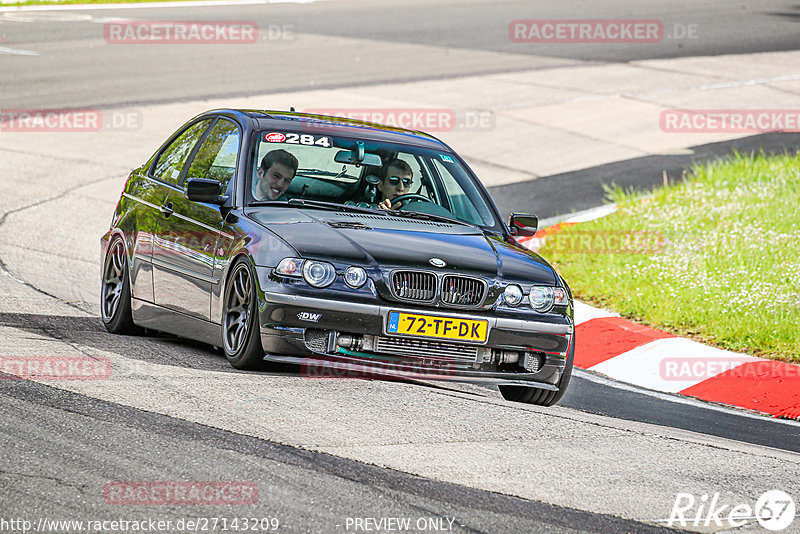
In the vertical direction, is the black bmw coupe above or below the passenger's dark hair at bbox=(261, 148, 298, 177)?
below

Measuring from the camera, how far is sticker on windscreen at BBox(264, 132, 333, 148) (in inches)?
312

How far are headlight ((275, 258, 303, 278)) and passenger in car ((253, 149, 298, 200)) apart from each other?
1.00 metres

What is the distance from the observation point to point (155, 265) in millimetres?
8188

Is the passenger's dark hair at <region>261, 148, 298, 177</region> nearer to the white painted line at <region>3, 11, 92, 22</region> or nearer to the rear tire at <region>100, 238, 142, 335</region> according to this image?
the rear tire at <region>100, 238, 142, 335</region>

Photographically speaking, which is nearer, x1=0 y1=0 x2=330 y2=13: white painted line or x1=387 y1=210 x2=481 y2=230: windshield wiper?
x1=387 y1=210 x2=481 y2=230: windshield wiper

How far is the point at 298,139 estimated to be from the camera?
7.96 m

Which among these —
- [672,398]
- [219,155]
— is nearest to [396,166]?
[219,155]

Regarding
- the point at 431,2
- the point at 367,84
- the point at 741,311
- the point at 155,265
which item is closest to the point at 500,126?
the point at 367,84

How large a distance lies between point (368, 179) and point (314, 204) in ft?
1.81

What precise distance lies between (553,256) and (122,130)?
7740 millimetres

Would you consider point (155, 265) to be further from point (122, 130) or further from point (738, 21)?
point (738, 21)

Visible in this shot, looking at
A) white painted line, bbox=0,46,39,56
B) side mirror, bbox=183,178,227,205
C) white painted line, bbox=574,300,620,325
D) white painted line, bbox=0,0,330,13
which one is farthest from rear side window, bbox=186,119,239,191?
white painted line, bbox=0,0,330,13

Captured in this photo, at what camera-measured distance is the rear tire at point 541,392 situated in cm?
731

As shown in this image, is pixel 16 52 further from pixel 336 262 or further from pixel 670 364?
pixel 336 262
